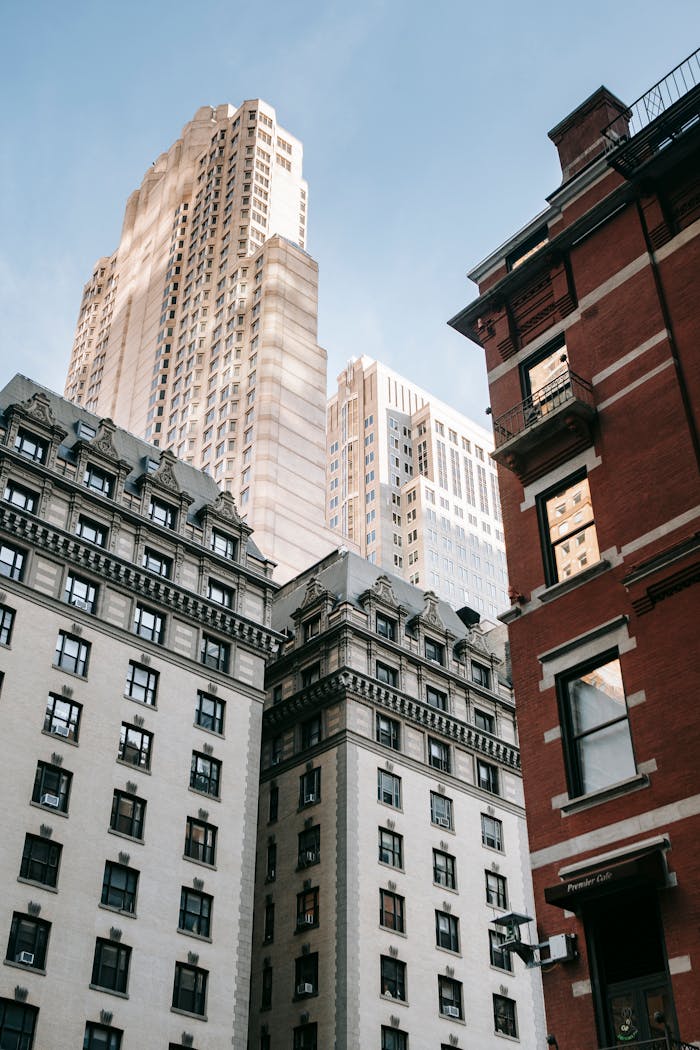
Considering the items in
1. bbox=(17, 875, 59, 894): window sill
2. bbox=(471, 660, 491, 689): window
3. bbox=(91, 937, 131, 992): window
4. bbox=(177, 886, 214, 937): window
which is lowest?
bbox=(91, 937, 131, 992): window

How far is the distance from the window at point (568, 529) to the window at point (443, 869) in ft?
114

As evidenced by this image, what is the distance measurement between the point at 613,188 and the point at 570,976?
2098 cm

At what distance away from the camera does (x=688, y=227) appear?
2814 cm

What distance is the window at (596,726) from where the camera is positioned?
2355 centimetres

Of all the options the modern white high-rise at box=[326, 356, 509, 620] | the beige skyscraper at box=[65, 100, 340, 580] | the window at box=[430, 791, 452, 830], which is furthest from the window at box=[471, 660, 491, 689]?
the modern white high-rise at box=[326, 356, 509, 620]

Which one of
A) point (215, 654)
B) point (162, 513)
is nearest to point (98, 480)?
point (162, 513)

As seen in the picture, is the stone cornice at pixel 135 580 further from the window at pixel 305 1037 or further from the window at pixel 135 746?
the window at pixel 305 1037

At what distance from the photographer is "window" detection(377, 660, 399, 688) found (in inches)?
2500

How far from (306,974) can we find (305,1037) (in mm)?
2821

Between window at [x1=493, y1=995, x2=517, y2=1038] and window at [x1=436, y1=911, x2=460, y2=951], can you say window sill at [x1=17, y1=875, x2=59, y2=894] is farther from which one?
window at [x1=493, y1=995, x2=517, y2=1038]

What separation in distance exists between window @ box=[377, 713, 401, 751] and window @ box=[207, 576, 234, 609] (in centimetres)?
1090

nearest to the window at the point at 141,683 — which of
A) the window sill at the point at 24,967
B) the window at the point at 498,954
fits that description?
the window sill at the point at 24,967

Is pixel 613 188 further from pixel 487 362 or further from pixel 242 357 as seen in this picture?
pixel 242 357

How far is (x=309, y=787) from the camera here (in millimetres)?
59438
